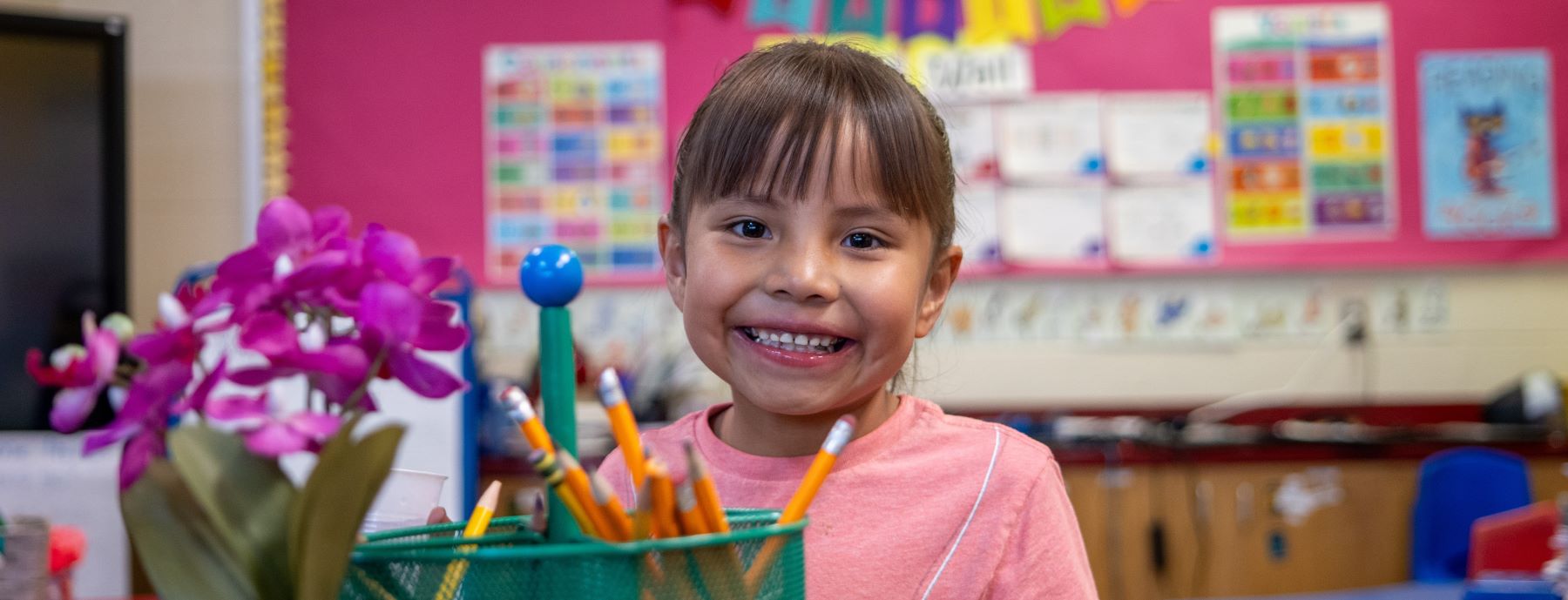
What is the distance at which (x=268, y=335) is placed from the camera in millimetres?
474

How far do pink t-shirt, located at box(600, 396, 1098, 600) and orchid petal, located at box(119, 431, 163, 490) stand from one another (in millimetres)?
374

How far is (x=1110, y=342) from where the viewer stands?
3.36 meters

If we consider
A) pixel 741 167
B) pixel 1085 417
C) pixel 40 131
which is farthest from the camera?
pixel 1085 417

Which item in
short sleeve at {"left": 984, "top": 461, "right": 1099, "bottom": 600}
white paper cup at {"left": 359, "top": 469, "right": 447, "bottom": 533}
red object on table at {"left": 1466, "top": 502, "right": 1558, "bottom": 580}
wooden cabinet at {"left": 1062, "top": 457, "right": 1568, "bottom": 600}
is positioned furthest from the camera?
wooden cabinet at {"left": 1062, "top": 457, "right": 1568, "bottom": 600}

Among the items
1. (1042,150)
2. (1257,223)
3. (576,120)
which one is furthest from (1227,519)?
(576,120)

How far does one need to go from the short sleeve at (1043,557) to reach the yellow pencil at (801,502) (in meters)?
0.33

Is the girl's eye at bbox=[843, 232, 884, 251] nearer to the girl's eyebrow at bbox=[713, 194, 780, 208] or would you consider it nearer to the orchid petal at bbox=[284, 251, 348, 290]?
the girl's eyebrow at bbox=[713, 194, 780, 208]

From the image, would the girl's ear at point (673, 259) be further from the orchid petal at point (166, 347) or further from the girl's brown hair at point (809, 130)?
the orchid petal at point (166, 347)

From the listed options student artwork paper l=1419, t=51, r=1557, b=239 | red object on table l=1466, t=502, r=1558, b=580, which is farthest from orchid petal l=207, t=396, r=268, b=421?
student artwork paper l=1419, t=51, r=1557, b=239

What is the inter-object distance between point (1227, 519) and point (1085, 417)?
17.2 inches

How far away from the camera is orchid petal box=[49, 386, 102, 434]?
1.70 ft

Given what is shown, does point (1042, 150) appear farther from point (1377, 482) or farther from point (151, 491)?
point (151, 491)

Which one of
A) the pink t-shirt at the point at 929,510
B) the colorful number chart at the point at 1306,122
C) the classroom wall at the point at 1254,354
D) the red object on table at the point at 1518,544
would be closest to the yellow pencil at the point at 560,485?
the pink t-shirt at the point at 929,510

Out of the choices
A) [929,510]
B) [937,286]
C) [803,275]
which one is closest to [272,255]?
[803,275]
